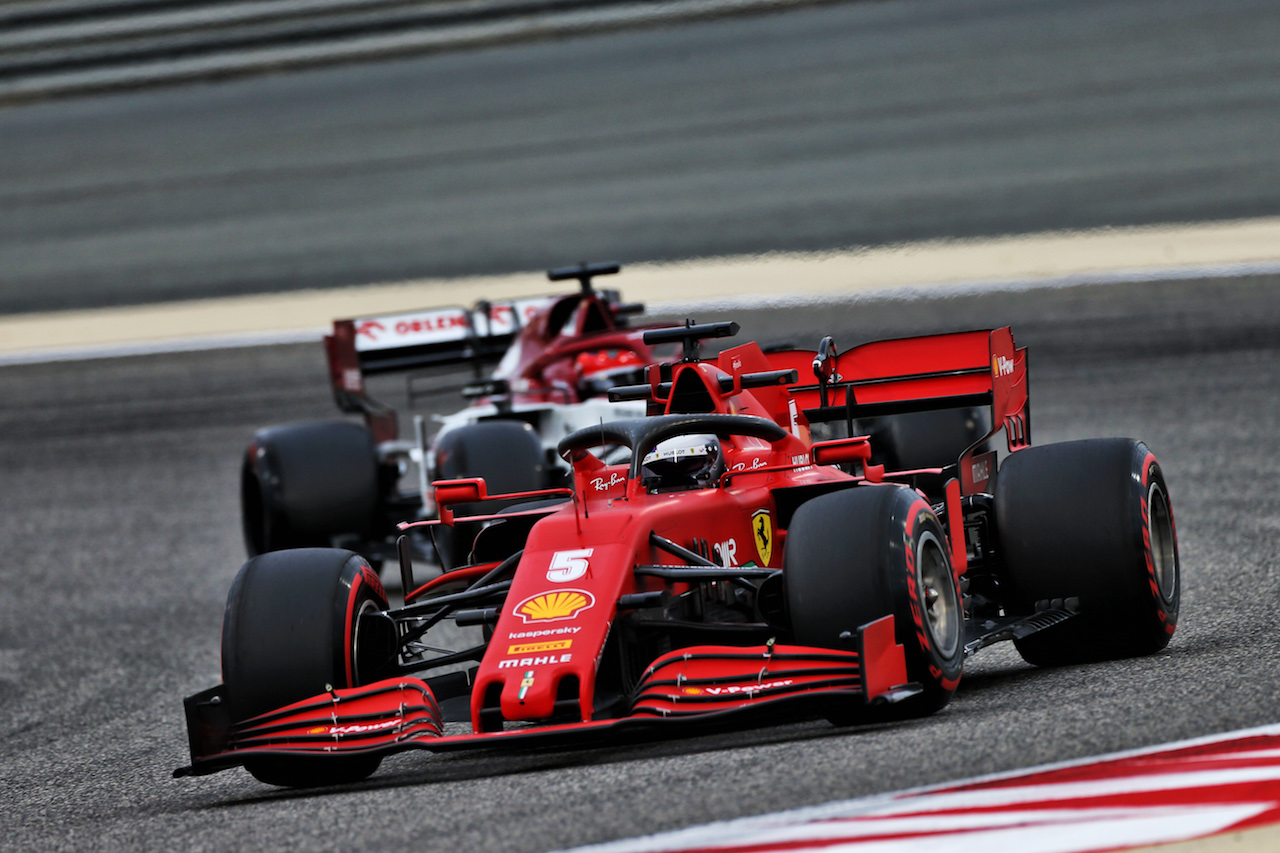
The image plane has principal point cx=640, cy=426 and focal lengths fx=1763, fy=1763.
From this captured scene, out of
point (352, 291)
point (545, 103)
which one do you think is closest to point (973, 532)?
point (352, 291)

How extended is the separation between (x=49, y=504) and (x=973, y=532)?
1185 cm

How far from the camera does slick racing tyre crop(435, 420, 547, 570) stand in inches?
433

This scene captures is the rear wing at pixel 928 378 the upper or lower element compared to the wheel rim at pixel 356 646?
upper

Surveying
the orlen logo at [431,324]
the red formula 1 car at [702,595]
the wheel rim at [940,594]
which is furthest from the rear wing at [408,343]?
the wheel rim at [940,594]

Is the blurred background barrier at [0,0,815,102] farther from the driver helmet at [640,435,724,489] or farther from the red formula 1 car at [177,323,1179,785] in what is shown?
the driver helmet at [640,435,724,489]

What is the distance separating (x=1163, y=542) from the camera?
7.61 meters

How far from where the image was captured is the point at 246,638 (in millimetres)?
6301

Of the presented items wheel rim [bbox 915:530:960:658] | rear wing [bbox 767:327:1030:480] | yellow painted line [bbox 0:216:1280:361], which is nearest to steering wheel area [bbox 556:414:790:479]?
wheel rim [bbox 915:530:960:658]

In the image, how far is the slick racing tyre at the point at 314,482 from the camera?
475 inches

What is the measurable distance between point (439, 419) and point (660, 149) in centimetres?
1798

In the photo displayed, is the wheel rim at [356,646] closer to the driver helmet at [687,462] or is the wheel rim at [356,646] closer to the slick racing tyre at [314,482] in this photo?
the driver helmet at [687,462]

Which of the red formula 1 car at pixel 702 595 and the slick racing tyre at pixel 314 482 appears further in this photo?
the slick racing tyre at pixel 314 482

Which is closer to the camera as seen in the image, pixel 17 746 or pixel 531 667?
pixel 531 667

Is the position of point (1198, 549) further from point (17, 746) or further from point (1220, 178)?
point (1220, 178)
